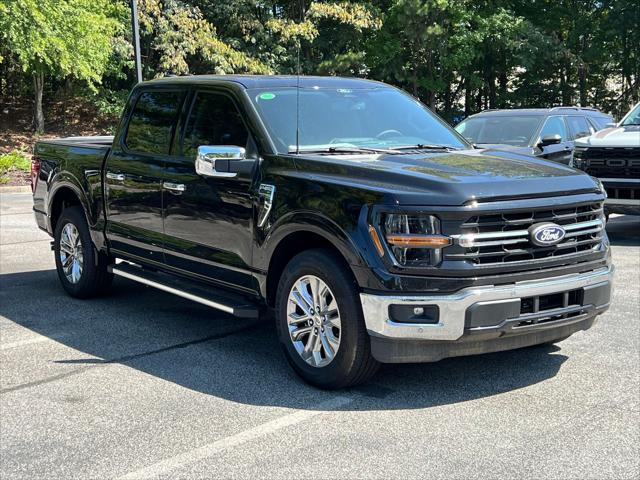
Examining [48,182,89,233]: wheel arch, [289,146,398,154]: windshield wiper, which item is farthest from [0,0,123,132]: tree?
[289,146,398,154]: windshield wiper

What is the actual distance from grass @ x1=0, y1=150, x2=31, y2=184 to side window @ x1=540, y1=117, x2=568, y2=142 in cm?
1351

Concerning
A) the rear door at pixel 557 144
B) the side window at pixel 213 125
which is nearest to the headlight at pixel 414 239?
the side window at pixel 213 125

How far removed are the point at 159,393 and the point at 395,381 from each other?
4.78ft

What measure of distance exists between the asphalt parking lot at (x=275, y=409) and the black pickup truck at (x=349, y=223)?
36cm

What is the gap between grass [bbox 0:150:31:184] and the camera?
20867mm

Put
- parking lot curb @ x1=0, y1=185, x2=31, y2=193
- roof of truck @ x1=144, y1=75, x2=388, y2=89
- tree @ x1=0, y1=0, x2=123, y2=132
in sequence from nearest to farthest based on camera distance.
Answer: roof of truck @ x1=144, y1=75, x2=388, y2=89
parking lot curb @ x1=0, y1=185, x2=31, y2=193
tree @ x1=0, y1=0, x2=123, y2=132

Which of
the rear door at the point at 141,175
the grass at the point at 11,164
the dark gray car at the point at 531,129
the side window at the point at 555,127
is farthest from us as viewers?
the grass at the point at 11,164

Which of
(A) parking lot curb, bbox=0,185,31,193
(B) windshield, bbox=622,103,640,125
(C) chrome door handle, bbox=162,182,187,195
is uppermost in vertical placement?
(B) windshield, bbox=622,103,640,125

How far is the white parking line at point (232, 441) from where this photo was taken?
379cm

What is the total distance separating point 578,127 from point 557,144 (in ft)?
4.20

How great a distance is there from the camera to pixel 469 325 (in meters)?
4.43

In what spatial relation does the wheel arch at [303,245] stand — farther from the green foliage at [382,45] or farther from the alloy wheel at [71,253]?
the green foliage at [382,45]

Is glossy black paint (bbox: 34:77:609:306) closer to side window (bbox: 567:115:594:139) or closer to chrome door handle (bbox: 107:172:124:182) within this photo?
chrome door handle (bbox: 107:172:124:182)

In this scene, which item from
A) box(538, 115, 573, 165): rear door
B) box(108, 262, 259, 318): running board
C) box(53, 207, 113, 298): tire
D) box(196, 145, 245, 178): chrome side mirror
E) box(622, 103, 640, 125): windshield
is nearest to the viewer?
box(196, 145, 245, 178): chrome side mirror
